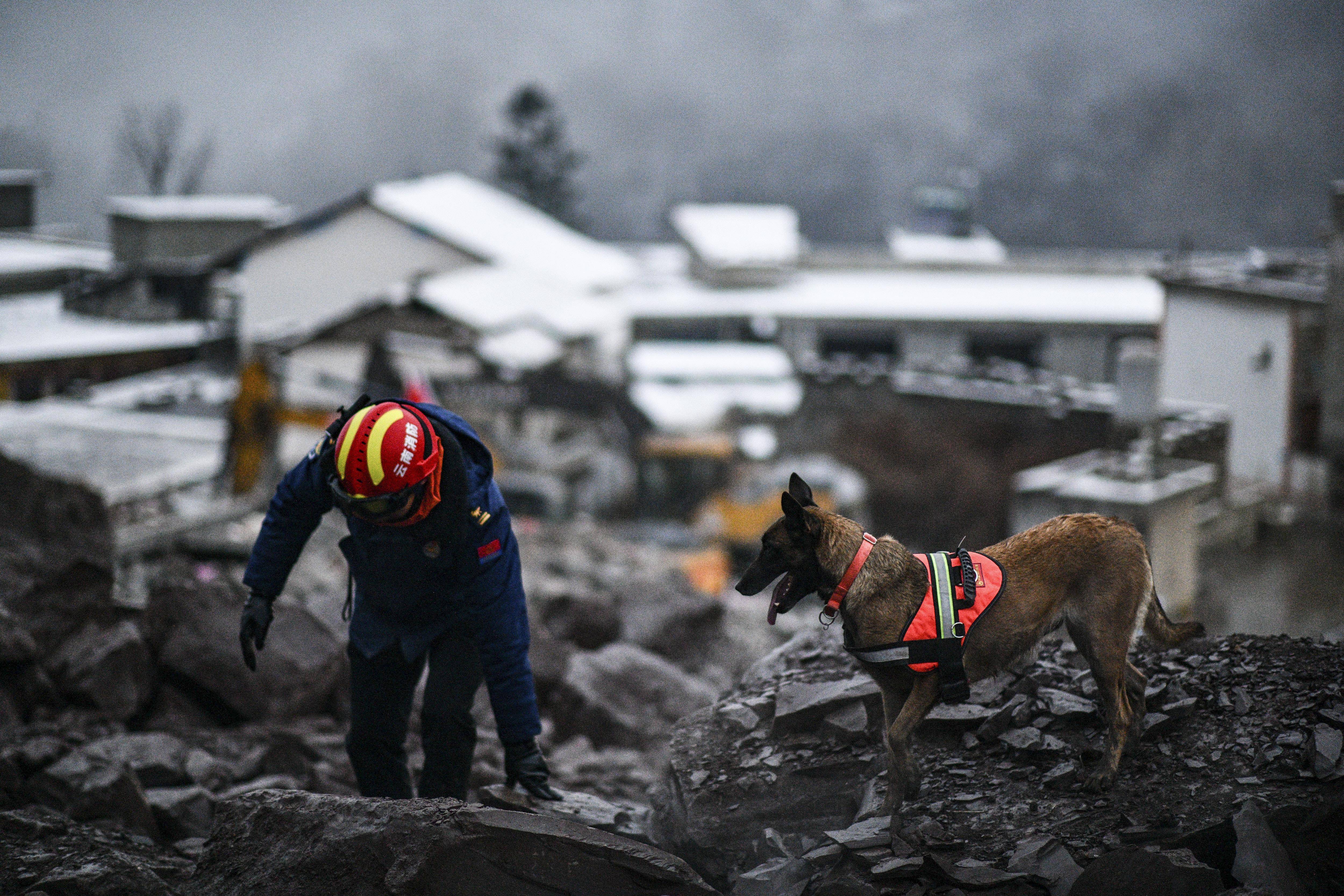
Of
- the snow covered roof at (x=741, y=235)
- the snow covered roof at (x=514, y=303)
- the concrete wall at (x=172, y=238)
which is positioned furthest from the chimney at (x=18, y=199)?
the snow covered roof at (x=741, y=235)

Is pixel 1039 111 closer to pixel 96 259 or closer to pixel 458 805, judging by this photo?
pixel 96 259

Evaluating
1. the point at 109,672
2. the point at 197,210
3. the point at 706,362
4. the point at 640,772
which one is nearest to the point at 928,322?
the point at 706,362

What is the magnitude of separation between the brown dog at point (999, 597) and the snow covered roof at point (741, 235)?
91.5 ft

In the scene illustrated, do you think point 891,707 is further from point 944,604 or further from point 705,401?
point 705,401

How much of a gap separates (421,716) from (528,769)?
1.59 ft

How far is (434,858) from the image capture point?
11.9ft

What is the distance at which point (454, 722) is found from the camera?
458 centimetres

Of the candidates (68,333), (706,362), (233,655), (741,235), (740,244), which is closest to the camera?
(233,655)

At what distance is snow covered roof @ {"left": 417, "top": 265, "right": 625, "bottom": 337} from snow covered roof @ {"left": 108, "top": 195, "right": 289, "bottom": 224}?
47.2 ft

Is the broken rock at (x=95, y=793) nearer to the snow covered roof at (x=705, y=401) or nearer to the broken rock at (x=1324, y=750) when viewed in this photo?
the broken rock at (x=1324, y=750)

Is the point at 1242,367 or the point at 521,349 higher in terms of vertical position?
the point at 1242,367

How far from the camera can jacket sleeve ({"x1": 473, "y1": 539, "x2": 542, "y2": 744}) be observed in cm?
445

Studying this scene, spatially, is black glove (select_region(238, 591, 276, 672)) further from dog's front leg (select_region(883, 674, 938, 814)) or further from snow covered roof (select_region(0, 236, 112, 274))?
snow covered roof (select_region(0, 236, 112, 274))

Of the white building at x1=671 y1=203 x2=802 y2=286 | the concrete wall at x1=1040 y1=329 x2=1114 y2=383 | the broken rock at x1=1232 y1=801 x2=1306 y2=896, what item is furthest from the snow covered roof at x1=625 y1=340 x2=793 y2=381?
the broken rock at x1=1232 y1=801 x2=1306 y2=896
